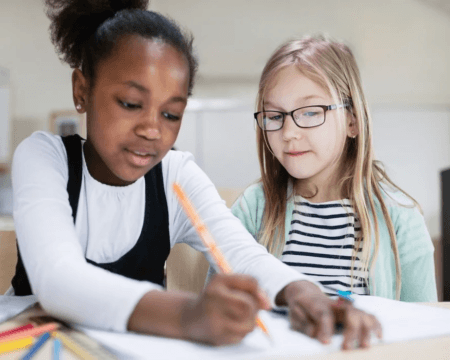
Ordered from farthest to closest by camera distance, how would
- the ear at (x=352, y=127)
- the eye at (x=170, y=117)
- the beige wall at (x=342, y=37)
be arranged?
the beige wall at (x=342, y=37), the ear at (x=352, y=127), the eye at (x=170, y=117)

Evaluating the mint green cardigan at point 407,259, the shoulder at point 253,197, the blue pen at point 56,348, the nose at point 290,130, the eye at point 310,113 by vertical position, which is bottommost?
the mint green cardigan at point 407,259

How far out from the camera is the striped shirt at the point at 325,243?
835 millimetres

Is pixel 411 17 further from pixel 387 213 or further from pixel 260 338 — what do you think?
pixel 260 338

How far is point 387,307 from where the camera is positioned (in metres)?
0.54

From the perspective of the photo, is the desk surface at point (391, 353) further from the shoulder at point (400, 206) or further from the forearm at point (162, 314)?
the shoulder at point (400, 206)

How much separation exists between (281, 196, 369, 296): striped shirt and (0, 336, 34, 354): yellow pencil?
1.87 ft

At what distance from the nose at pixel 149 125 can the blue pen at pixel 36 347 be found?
279 millimetres

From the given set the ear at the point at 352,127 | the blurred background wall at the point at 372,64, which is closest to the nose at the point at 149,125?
the ear at the point at 352,127

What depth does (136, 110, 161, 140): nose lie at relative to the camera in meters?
0.57

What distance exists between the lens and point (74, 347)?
0.36m

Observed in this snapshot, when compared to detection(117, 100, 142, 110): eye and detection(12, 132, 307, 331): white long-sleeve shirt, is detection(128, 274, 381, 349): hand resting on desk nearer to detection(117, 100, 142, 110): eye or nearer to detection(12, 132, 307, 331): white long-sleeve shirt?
detection(12, 132, 307, 331): white long-sleeve shirt

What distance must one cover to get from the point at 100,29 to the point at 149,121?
0.18 metres

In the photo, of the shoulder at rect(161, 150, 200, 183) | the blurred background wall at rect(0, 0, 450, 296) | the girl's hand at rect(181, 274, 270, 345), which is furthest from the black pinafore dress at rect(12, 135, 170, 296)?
the blurred background wall at rect(0, 0, 450, 296)

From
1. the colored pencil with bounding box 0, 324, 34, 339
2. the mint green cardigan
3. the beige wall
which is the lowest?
the mint green cardigan
